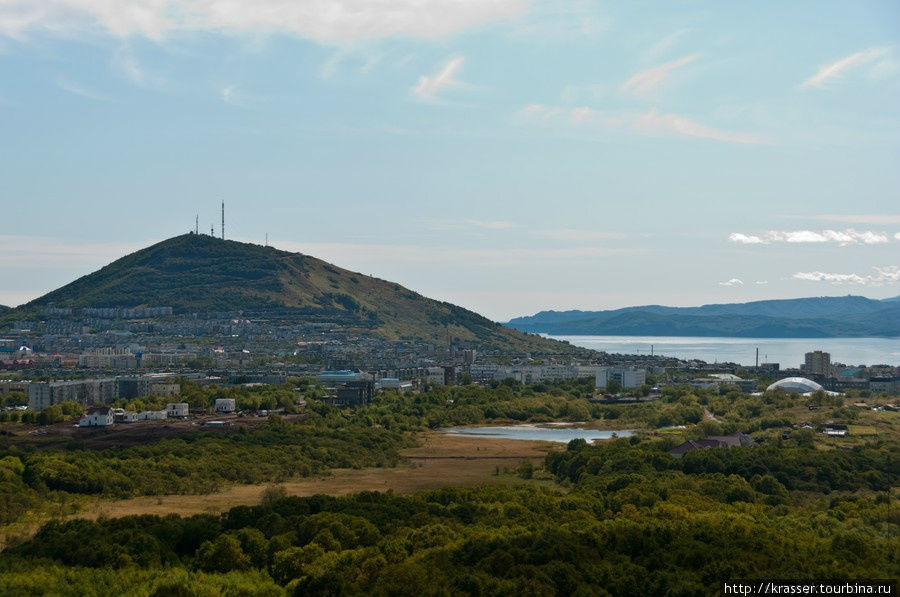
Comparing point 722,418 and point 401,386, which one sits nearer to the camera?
point 722,418

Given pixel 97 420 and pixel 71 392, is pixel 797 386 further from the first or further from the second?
pixel 97 420

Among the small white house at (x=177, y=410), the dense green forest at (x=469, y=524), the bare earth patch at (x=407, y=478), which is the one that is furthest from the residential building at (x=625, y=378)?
the small white house at (x=177, y=410)

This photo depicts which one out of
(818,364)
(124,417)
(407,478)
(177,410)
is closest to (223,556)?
(407,478)

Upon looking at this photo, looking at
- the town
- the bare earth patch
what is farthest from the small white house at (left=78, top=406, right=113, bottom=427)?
the bare earth patch

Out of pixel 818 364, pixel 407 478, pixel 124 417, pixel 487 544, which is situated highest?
pixel 818 364

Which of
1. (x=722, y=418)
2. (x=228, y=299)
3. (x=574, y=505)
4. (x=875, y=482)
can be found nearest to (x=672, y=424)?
(x=722, y=418)

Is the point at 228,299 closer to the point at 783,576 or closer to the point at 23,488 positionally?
the point at 23,488

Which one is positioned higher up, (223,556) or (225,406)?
(225,406)

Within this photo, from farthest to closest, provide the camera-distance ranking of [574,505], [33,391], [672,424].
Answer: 1. [33,391]
2. [672,424]
3. [574,505]
